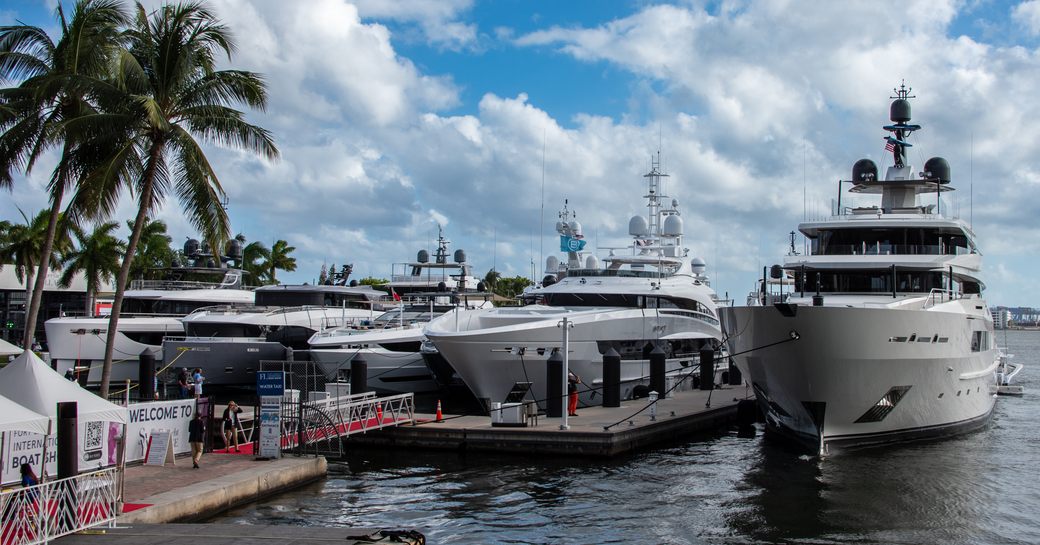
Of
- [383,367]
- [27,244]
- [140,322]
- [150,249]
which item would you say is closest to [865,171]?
[383,367]

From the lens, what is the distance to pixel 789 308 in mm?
19578

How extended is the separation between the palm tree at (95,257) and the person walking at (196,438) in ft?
104

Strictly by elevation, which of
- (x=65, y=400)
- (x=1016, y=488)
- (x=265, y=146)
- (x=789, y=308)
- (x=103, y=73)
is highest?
(x=103, y=73)

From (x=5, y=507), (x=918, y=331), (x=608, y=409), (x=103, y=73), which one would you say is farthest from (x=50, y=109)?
(x=918, y=331)

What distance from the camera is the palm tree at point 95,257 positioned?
153 ft

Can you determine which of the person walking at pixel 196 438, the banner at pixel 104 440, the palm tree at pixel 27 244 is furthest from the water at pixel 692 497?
the palm tree at pixel 27 244

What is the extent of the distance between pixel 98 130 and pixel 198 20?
313cm

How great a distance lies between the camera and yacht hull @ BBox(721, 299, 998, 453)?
1967 cm

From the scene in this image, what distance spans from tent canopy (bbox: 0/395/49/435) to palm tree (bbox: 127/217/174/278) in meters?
45.1

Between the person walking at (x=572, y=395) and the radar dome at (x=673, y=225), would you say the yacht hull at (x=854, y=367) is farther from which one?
the radar dome at (x=673, y=225)

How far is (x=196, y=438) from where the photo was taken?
17.6 m

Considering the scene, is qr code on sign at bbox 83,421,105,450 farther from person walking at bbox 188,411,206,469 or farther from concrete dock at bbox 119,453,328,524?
person walking at bbox 188,411,206,469

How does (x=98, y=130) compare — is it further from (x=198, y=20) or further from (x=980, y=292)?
(x=980, y=292)

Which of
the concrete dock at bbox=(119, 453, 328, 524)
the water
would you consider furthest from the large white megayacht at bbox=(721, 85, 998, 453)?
the concrete dock at bbox=(119, 453, 328, 524)
